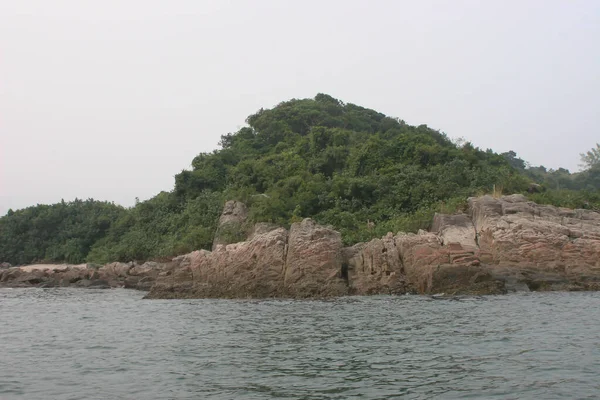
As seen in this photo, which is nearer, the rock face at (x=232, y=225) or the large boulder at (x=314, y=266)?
the large boulder at (x=314, y=266)

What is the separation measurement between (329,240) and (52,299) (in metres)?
12.5

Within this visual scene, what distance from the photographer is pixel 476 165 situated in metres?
36.9

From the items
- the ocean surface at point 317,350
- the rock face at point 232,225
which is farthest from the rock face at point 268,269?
the rock face at point 232,225

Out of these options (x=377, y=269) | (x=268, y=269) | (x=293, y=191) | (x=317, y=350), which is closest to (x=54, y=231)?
(x=293, y=191)

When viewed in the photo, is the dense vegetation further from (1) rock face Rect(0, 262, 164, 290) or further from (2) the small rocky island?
(2) the small rocky island

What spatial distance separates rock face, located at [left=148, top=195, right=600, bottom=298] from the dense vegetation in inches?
144

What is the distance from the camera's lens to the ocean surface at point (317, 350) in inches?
385

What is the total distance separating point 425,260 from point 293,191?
579 inches

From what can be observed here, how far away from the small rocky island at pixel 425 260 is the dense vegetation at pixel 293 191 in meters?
3.49

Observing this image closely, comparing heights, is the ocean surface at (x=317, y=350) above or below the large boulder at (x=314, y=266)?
below

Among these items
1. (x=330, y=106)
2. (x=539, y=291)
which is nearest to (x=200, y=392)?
(x=539, y=291)

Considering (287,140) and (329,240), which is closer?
(329,240)

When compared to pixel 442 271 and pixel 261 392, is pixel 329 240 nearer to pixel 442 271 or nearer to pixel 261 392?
pixel 442 271

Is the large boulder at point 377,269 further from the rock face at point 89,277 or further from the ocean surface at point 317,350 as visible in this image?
the rock face at point 89,277
